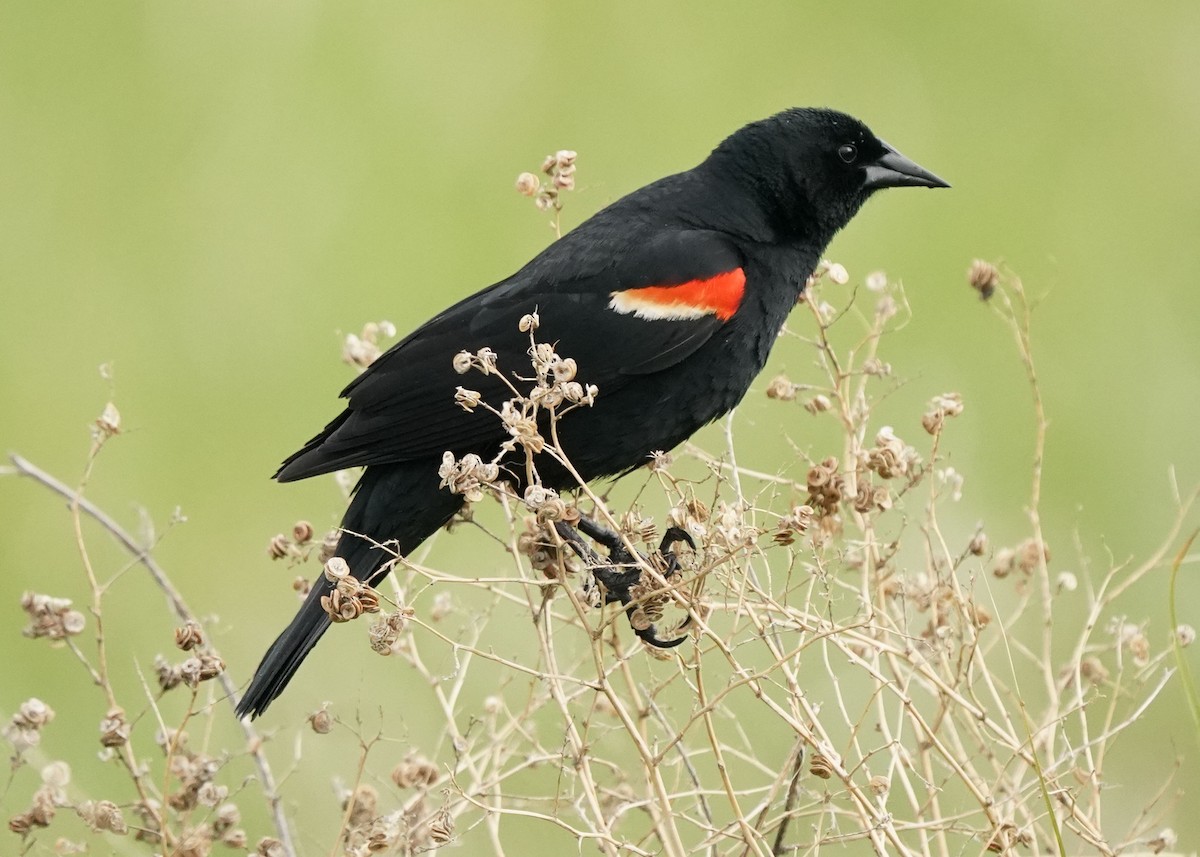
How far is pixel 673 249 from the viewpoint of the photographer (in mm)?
3264

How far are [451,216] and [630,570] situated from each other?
3304 mm

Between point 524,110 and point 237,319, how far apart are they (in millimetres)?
1546

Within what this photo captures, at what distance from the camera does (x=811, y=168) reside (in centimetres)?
362

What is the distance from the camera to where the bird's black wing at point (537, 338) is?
303 centimetres

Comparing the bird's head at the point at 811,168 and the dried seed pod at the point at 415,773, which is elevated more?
the bird's head at the point at 811,168

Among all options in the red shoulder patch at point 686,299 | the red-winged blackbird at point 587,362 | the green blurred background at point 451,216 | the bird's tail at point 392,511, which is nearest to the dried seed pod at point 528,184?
the red-winged blackbird at point 587,362

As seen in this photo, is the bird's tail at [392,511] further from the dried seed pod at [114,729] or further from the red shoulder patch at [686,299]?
the dried seed pod at [114,729]

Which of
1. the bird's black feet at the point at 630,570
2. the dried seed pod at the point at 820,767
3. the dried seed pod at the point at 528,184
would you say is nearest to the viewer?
the dried seed pod at the point at 820,767

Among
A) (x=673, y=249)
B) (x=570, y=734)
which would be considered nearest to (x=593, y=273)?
(x=673, y=249)

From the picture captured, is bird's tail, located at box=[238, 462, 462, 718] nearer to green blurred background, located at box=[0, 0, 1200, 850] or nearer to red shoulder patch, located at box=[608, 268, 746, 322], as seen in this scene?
red shoulder patch, located at box=[608, 268, 746, 322]

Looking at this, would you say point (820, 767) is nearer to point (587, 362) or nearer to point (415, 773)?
point (415, 773)

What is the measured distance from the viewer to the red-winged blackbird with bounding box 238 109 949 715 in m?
3.03

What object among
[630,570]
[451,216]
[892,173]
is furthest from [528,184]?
[451,216]

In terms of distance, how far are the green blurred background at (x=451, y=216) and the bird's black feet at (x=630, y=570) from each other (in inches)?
56.1
